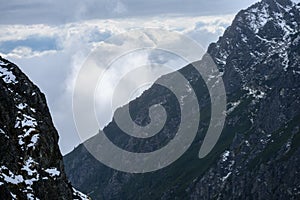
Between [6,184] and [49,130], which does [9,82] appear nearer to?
[49,130]

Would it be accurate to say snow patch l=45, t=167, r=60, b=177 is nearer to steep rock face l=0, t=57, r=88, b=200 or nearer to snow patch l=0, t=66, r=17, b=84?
steep rock face l=0, t=57, r=88, b=200

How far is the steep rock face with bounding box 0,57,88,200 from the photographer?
82312 mm

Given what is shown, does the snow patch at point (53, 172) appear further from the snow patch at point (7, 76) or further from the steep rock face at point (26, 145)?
the snow patch at point (7, 76)

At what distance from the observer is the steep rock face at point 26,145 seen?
3241 inches

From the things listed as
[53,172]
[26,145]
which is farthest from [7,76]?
[53,172]

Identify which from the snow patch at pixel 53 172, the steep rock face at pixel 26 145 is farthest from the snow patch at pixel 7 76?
the snow patch at pixel 53 172

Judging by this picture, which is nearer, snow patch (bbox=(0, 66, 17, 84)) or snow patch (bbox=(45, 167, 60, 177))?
snow patch (bbox=(45, 167, 60, 177))

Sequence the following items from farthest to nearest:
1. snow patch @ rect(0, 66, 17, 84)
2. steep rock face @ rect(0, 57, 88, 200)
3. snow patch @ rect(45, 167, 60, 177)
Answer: snow patch @ rect(0, 66, 17, 84), snow patch @ rect(45, 167, 60, 177), steep rock face @ rect(0, 57, 88, 200)

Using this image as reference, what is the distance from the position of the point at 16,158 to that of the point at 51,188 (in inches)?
309

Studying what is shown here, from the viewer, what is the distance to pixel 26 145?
3497 inches

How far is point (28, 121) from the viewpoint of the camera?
3686 inches

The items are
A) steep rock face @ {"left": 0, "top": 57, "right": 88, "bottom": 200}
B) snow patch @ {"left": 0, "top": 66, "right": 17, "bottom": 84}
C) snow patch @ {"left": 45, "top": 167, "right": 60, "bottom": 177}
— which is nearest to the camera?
steep rock face @ {"left": 0, "top": 57, "right": 88, "bottom": 200}

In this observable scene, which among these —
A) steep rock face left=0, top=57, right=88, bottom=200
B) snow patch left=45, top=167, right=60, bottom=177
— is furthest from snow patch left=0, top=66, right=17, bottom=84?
snow patch left=45, top=167, right=60, bottom=177

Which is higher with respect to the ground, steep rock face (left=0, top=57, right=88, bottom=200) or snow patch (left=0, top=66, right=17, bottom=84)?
snow patch (left=0, top=66, right=17, bottom=84)
